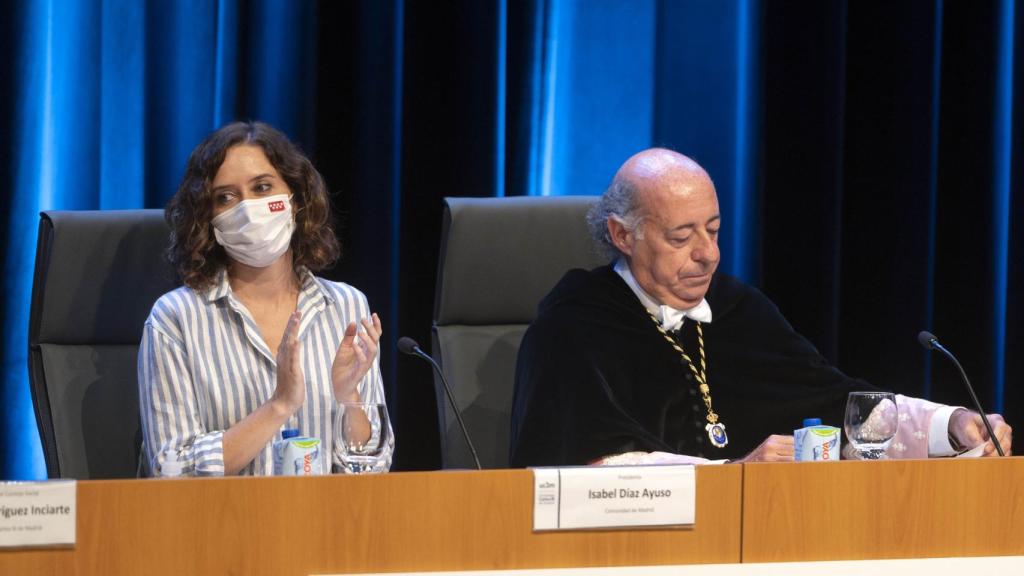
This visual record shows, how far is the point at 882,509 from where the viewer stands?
59.1 inches

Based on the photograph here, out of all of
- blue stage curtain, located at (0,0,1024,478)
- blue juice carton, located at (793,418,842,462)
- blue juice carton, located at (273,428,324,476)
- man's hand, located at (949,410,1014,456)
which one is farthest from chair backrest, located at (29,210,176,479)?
man's hand, located at (949,410,1014,456)

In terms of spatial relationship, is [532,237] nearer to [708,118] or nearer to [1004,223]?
[708,118]

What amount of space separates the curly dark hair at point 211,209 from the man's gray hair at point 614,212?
0.57m

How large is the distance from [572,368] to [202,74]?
1.38 meters

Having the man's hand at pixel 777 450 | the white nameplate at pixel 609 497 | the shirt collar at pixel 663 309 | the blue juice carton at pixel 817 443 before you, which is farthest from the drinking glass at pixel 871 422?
the shirt collar at pixel 663 309

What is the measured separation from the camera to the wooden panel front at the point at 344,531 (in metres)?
1.34

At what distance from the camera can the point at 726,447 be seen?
8.23 ft

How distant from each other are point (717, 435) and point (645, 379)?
188 millimetres

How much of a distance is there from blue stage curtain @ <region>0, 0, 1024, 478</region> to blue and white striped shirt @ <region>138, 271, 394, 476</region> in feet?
2.41

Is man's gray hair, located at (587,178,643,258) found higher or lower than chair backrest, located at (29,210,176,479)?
higher

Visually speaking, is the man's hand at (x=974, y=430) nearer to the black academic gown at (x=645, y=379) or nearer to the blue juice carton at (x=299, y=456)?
the black academic gown at (x=645, y=379)

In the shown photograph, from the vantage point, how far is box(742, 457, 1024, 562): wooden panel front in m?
1.48

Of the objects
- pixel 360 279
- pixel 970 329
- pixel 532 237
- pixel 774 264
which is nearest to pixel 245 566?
pixel 532 237

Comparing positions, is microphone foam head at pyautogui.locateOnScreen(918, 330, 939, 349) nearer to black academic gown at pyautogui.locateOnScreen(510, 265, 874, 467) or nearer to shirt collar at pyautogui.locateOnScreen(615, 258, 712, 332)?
black academic gown at pyautogui.locateOnScreen(510, 265, 874, 467)
